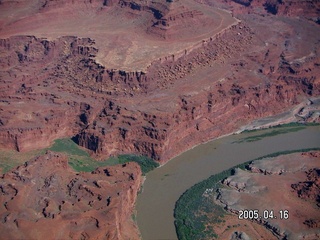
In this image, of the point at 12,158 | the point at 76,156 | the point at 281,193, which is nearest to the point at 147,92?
the point at 76,156

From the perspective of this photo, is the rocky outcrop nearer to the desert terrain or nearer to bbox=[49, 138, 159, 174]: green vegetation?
the desert terrain

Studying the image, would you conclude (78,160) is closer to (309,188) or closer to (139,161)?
(139,161)

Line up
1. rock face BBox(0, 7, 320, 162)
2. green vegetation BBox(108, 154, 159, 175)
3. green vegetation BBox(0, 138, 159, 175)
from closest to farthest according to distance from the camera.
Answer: green vegetation BBox(0, 138, 159, 175) → green vegetation BBox(108, 154, 159, 175) → rock face BBox(0, 7, 320, 162)

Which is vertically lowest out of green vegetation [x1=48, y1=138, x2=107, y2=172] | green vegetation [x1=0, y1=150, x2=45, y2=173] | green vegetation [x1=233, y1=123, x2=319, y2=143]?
green vegetation [x1=0, y1=150, x2=45, y2=173]

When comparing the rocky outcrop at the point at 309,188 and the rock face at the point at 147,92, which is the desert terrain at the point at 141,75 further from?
the rocky outcrop at the point at 309,188

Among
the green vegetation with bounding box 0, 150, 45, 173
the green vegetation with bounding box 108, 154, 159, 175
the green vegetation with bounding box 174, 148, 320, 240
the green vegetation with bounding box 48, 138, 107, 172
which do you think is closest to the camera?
the green vegetation with bounding box 174, 148, 320, 240

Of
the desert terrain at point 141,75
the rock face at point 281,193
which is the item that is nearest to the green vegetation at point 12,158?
the desert terrain at point 141,75

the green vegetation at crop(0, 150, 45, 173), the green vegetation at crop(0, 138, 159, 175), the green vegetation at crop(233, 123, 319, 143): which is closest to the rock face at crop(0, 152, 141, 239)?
the green vegetation at crop(0, 138, 159, 175)
